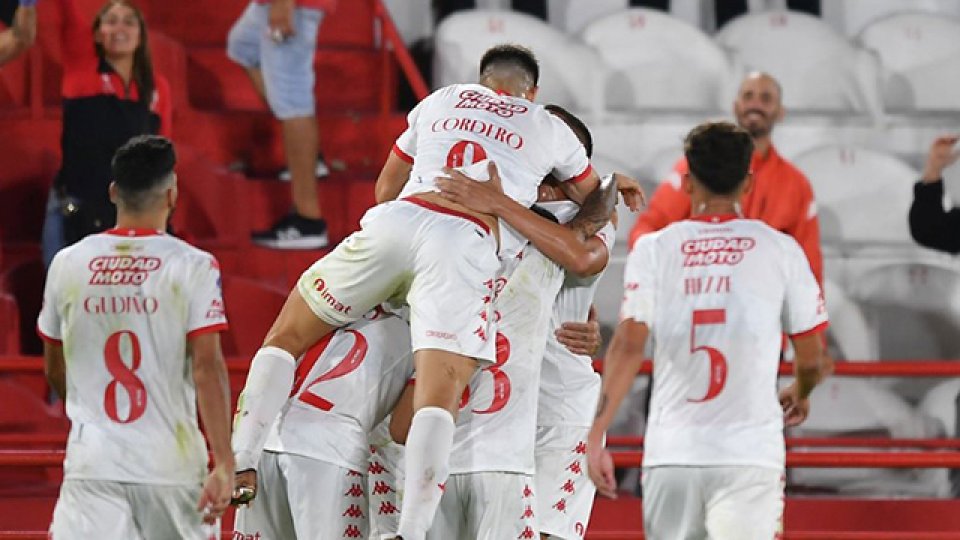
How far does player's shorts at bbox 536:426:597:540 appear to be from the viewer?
5898 mm

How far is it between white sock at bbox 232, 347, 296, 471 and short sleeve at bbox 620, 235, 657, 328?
1212 mm

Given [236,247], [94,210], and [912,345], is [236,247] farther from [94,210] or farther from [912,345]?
[912,345]

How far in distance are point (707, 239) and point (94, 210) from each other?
Result: 3.61 meters

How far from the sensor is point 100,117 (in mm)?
8672

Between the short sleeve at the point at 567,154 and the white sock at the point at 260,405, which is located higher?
the short sleeve at the point at 567,154

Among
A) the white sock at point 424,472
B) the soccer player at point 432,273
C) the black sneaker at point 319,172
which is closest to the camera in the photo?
the white sock at point 424,472

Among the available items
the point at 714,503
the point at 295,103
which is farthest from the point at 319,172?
the point at 714,503

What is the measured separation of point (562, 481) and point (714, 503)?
0.49 metres

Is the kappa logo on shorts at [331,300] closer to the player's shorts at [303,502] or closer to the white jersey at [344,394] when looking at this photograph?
the white jersey at [344,394]

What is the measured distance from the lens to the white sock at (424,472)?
17.1ft

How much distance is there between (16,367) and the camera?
711cm

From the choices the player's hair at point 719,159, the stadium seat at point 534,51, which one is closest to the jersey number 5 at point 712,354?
the player's hair at point 719,159

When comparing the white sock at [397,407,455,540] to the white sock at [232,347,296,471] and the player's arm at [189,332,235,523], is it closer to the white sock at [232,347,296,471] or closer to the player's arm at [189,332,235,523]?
the white sock at [232,347,296,471]

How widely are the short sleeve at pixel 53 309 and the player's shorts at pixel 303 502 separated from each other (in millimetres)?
854
